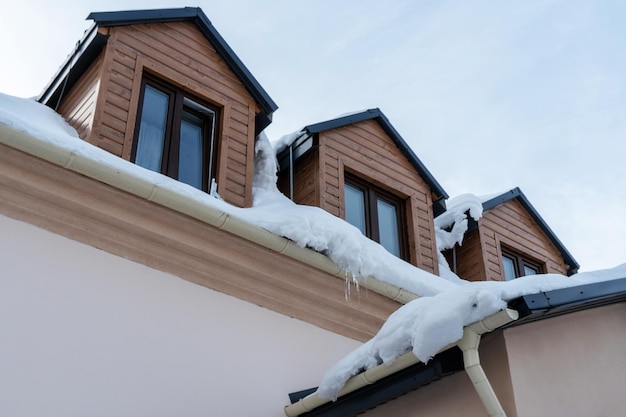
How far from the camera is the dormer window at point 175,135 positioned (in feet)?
18.5

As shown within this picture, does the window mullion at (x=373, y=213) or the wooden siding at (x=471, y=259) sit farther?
the wooden siding at (x=471, y=259)

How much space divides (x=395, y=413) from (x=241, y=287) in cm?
155

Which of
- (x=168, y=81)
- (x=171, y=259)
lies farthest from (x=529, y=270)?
(x=171, y=259)

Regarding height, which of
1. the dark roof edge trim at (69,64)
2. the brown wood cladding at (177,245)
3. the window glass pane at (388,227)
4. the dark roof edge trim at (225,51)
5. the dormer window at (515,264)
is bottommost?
the brown wood cladding at (177,245)

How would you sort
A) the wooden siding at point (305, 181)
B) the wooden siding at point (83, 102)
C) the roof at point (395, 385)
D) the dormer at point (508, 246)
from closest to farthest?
the roof at point (395, 385) < the wooden siding at point (83, 102) < the wooden siding at point (305, 181) < the dormer at point (508, 246)

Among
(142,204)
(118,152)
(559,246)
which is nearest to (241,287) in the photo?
(142,204)

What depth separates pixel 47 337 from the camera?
13.8 feet

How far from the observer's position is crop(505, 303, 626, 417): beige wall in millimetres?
3627

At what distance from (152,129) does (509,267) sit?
5092 millimetres

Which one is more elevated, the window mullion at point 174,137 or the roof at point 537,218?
the roof at point 537,218

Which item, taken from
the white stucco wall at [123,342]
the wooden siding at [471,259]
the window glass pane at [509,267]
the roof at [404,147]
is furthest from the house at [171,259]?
the window glass pane at [509,267]

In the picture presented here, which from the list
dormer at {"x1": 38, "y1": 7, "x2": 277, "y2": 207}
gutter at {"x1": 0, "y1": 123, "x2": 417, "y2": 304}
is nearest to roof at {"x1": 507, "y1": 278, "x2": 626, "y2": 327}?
gutter at {"x1": 0, "y1": 123, "x2": 417, "y2": 304}

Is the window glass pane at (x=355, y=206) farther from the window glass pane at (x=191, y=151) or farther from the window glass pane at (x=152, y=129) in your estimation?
the window glass pane at (x=152, y=129)

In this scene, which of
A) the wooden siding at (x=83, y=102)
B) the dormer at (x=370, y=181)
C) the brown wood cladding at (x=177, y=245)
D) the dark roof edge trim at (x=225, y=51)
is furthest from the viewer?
the dormer at (x=370, y=181)
